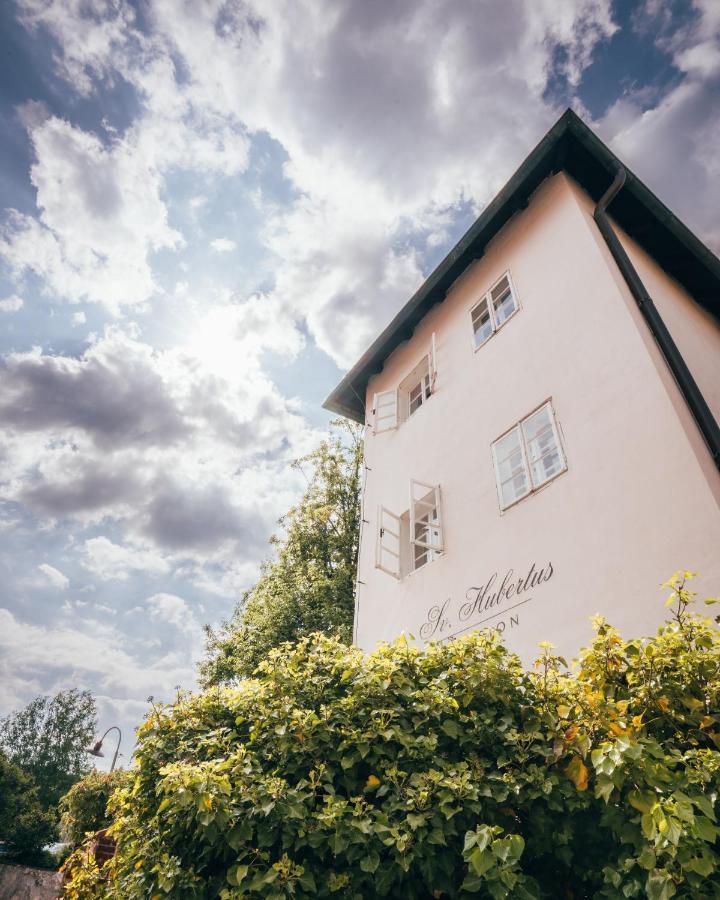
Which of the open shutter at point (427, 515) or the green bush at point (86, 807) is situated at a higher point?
the open shutter at point (427, 515)

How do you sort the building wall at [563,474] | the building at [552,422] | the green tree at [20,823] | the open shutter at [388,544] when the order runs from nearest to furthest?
the building wall at [563,474], the building at [552,422], the open shutter at [388,544], the green tree at [20,823]

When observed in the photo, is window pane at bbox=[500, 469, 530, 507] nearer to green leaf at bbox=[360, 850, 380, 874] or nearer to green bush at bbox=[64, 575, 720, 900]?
green bush at bbox=[64, 575, 720, 900]

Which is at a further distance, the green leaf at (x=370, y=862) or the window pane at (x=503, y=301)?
the window pane at (x=503, y=301)

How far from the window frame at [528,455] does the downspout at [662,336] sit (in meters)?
1.50

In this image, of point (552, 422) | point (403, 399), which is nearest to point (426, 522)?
point (552, 422)

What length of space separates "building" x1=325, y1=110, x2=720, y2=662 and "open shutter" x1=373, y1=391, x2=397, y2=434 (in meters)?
0.05

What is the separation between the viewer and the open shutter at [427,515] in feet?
27.1

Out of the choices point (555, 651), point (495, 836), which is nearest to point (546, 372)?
point (555, 651)

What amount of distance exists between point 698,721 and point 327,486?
15.1 meters

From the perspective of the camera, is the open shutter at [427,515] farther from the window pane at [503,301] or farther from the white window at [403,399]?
the window pane at [503,301]

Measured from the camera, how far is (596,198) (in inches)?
366

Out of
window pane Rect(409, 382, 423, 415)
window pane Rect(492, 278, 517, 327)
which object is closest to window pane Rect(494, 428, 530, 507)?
window pane Rect(492, 278, 517, 327)

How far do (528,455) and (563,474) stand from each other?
82 cm

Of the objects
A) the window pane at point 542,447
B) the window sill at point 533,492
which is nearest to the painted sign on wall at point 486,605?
the window sill at point 533,492
